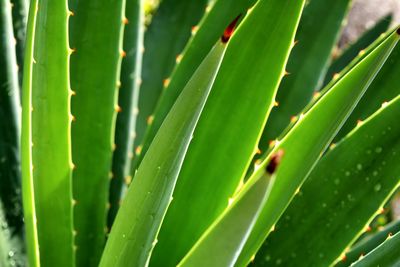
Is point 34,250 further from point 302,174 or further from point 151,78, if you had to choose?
point 151,78

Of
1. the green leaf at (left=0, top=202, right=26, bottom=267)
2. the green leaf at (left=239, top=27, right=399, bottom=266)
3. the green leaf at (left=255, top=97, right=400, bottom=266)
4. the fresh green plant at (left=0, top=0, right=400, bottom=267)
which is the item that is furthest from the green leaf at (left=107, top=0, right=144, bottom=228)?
the green leaf at (left=239, top=27, right=399, bottom=266)

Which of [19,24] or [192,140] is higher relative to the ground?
[19,24]

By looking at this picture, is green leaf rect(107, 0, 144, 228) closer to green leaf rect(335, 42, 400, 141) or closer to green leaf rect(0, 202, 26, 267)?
green leaf rect(0, 202, 26, 267)

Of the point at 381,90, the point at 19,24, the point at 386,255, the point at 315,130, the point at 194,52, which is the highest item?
the point at 19,24

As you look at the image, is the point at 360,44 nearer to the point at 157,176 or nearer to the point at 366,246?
the point at 366,246

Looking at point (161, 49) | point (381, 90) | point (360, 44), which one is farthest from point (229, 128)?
point (360, 44)

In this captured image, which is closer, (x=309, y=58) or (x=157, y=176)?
(x=157, y=176)

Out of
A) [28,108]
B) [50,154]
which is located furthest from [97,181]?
[28,108]

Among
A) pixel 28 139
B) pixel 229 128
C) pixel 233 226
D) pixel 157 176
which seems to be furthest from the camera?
pixel 229 128
